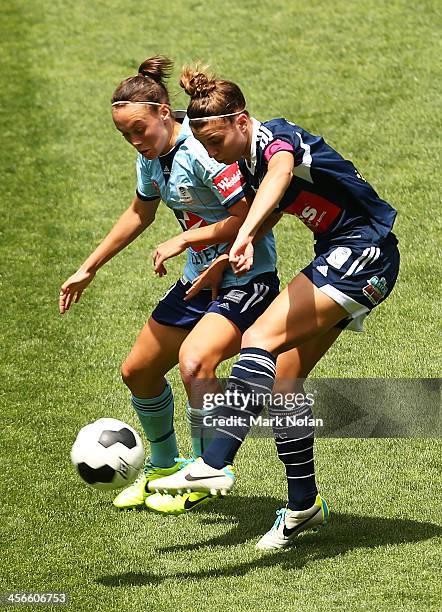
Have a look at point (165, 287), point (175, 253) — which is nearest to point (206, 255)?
point (175, 253)

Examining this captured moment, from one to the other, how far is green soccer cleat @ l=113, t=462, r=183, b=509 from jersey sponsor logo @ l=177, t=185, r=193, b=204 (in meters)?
1.65

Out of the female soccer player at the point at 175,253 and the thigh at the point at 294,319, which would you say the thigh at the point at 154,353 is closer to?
the female soccer player at the point at 175,253

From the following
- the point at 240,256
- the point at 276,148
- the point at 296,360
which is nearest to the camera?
the point at 240,256

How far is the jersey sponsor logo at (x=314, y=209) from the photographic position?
227 inches

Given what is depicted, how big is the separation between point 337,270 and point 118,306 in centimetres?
405

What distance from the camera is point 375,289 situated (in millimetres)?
5770

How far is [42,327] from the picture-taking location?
30.2ft

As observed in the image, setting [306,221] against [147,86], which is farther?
[147,86]

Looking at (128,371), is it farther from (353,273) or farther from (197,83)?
(197,83)

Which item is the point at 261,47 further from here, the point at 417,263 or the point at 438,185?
the point at 417,263

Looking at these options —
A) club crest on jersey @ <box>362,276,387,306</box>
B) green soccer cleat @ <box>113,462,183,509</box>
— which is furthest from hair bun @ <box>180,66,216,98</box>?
green soccer cleat @ <box>113,462,183,509</box>

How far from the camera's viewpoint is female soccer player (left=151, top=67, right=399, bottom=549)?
17.7 feet

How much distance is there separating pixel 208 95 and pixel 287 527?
2206mm

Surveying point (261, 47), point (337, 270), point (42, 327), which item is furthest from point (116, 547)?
point (261, 47)
